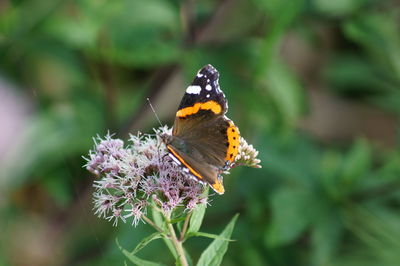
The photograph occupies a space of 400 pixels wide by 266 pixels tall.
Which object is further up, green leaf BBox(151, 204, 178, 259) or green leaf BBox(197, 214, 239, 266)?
green leaf BBox(151, 204, 178, 259)

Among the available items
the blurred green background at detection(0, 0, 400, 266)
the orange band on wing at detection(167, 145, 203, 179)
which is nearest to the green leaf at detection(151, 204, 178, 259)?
the orange band on wing at detection(167, 145, 203, 179)

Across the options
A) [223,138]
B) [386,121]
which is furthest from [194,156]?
[386,121]

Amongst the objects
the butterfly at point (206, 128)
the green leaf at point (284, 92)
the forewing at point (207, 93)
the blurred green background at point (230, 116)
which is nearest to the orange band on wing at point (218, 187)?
the butterfly at point (206, 128)

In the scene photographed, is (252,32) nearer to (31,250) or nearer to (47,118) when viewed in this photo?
(47,118)

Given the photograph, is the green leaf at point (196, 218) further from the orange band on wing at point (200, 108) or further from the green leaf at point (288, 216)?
the green leaf at point (288, 216)

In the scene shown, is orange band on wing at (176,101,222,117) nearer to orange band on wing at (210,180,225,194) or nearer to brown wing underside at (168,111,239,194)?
brown wing underside at (168,111,239,194)
